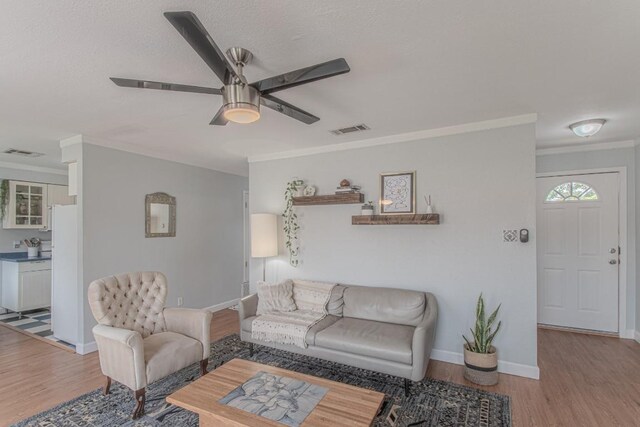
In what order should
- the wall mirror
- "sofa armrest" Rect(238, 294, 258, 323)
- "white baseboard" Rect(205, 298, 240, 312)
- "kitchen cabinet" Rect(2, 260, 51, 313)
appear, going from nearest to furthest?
"sofa armrest" Rect(238, 294, 258, 323) → the wall mirror → "kitchen cabinet" Rect(2, 260, 51, 313) → "white baseboard" Rect(205, 298, 240, 312)

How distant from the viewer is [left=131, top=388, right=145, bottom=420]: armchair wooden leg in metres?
2.39

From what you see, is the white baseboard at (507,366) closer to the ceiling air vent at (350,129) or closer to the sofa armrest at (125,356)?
the ceiling air vent at (350,129)

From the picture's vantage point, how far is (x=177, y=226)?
4.75 metres

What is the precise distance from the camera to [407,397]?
2.64 m

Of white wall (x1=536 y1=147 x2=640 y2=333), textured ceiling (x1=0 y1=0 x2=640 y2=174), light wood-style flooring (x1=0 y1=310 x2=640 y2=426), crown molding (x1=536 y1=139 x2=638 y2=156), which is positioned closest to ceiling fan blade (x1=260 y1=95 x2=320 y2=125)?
textured ceiling (x1=0 y1=0 x2=640 y2=174)

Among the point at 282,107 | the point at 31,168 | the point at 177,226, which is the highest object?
the point at 31,168

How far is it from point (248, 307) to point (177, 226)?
1.95m

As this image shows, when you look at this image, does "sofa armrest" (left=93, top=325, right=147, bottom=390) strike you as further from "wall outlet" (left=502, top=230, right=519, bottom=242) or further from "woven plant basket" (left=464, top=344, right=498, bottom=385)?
"wall outlet" (left=502, top=230, right=519, bottom=242)

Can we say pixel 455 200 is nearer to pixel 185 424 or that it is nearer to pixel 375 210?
pixel 375 210

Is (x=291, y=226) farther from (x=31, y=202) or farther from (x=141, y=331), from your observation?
(x=31, y=202)

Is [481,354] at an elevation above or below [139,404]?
above

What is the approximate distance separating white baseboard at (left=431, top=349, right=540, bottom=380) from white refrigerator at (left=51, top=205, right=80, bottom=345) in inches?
158

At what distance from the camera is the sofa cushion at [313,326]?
3.04 meters

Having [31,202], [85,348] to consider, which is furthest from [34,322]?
[31,202]
